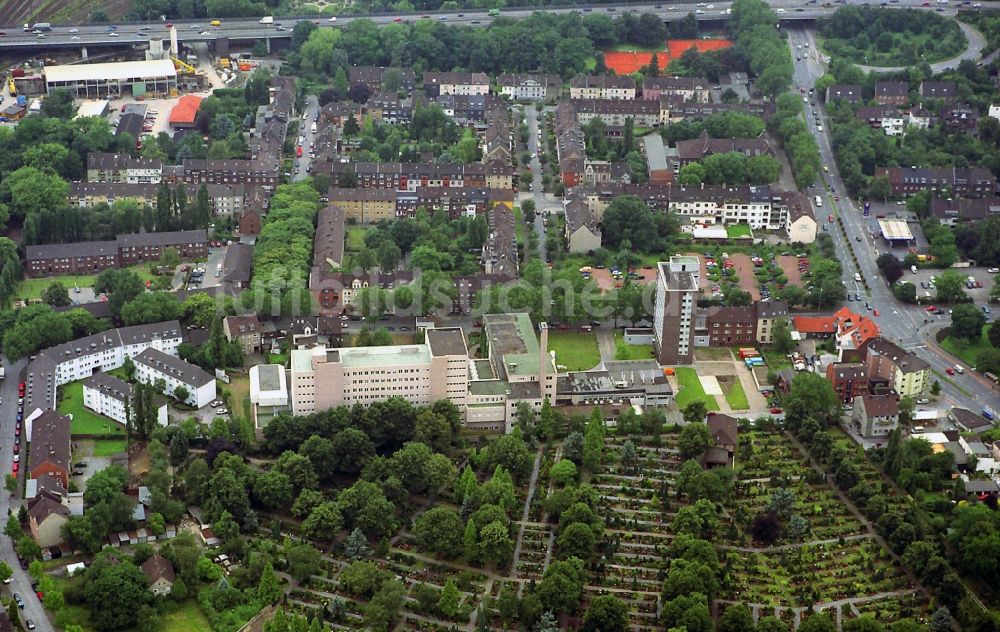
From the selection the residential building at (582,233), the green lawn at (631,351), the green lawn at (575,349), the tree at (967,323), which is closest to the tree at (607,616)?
the green lawn at (575,349)

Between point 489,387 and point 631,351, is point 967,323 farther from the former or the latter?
point 489,387

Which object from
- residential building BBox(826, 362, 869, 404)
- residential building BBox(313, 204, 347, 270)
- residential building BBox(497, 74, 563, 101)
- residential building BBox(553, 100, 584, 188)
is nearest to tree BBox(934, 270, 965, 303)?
residential building BBox(826, 362, 869, 404)

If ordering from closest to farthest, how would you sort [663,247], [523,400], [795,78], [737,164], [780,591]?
[780,591]
[523,400]
[663,247]
[737,164]
[795,78]

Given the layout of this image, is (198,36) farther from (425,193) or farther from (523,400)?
(523,400)

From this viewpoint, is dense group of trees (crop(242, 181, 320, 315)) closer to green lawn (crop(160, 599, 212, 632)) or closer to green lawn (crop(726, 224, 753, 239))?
green lawn (crop(160, 599, 212, 632))

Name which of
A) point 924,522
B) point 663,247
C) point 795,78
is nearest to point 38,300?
point 663,247
